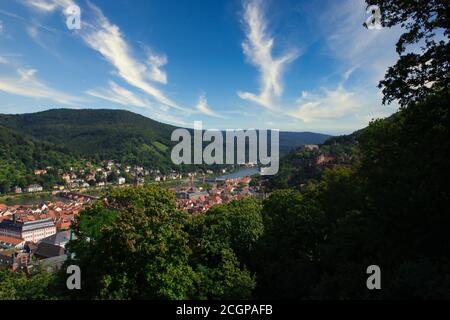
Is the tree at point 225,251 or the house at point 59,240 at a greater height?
the tree at point 225,251

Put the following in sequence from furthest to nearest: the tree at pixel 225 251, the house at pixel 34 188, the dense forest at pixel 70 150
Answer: the dense forest at pixel 70 150 < the house at pixel 34 188 < the tree at pixel 225 251

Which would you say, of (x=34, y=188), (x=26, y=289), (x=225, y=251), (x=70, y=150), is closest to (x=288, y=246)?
(x=225, y=251)

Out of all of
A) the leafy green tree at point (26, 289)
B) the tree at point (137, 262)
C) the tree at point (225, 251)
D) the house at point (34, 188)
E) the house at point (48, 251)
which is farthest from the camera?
the house at point (34, 188)

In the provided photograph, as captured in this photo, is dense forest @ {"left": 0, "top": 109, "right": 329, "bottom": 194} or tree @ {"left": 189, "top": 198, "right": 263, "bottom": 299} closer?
tree @ {"left": 189, "top": 198, "right": 263, "bottom": 299}

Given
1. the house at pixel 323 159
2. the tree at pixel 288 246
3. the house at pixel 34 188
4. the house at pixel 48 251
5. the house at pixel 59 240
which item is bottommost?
the house at pixel 48 251

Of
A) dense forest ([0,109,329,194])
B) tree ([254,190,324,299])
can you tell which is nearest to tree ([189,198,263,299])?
tree ([254,190,324,299])

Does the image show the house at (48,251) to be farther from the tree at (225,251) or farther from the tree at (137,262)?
the tree at (137,262)

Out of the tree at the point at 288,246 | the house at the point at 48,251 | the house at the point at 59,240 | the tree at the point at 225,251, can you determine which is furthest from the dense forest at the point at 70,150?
the tree at the point at 288,246

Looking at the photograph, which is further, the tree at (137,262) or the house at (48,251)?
the house at (48,251)

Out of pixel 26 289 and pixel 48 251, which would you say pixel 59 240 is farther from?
pixel 26 289

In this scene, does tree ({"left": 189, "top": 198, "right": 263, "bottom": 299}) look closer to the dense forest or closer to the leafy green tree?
the leafy green tree

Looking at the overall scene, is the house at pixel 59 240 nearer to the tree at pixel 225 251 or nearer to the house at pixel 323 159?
the tree at pixel 225 251
